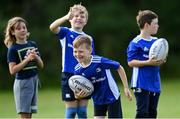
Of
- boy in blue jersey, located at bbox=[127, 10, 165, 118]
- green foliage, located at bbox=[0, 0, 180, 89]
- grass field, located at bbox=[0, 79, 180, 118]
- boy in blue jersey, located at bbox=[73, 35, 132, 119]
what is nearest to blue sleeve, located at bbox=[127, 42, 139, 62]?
boy in blue jersey, located at bbox=[127, 10, 165, 118]

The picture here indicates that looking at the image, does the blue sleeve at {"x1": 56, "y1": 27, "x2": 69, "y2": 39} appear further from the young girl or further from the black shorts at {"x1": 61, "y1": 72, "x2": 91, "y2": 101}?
the black shorts at {"x1": 61, "y1": 72, "x2": 91, "y2": 101}

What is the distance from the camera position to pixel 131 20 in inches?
1048

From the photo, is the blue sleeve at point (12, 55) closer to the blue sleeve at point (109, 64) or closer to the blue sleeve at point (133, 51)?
the blue sleeve at point (109, 64)

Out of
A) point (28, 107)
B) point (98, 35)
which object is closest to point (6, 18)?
point (98, 35)

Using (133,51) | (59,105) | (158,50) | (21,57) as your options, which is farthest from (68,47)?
(59,105)

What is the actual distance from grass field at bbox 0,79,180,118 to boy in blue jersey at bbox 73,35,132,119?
3.76m

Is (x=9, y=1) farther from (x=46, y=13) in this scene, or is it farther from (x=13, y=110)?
(x=13, y=110)

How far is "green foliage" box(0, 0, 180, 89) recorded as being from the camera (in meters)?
25.0

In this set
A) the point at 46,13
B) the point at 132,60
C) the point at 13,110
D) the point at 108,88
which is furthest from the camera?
the point at 46,13

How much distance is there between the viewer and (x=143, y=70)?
29.3ft

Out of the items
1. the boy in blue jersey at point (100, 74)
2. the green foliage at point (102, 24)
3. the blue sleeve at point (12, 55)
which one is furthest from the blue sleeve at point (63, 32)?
the green foliage at point (102, 24)

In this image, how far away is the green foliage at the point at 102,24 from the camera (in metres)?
25.0

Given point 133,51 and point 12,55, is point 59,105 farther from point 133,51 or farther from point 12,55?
point 133,51

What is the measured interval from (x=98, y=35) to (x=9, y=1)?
3.62 m
